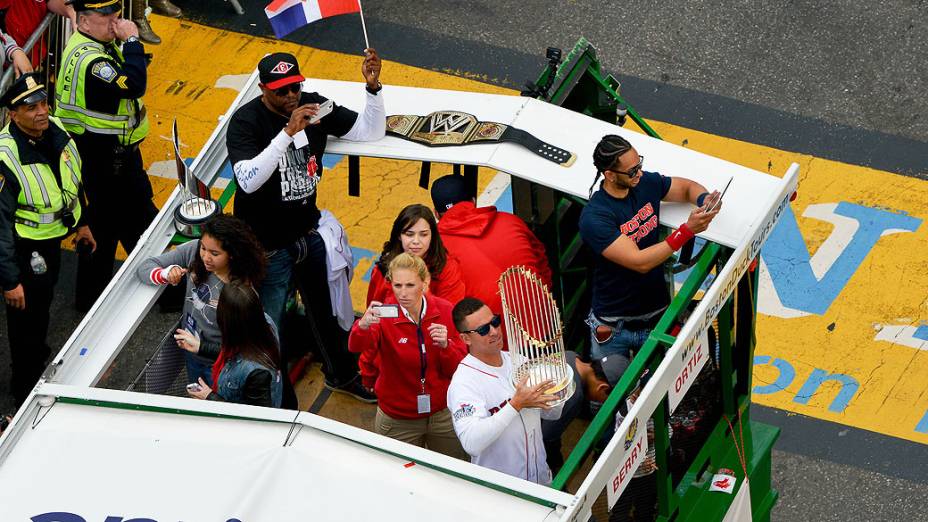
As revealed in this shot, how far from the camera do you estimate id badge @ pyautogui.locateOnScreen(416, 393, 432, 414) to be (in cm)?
641

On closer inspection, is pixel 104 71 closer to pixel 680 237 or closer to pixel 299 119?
pixel 299 119

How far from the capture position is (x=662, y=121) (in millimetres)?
10875

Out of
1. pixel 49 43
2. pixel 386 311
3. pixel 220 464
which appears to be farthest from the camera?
pixel 49 43

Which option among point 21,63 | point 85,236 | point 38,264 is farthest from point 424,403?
point 21,63

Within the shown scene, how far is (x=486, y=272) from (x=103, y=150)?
3438 mm

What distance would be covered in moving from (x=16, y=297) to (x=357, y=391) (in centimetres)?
224

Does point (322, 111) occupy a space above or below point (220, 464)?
above

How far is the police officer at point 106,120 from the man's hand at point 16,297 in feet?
3.65

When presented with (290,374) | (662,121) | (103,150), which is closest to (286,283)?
(290,374)

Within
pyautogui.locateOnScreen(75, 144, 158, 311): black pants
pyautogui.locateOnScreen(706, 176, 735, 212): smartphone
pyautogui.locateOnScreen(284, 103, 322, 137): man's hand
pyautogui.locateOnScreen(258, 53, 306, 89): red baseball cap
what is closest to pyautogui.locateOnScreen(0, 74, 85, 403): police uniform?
pyautogui.locateOnScreen(75, 144, 158, 311): black pants

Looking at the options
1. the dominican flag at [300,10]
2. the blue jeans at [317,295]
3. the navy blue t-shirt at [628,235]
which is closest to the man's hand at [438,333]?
the navy blue t-shirt at [628,235]

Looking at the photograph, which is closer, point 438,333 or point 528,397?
point 528,397

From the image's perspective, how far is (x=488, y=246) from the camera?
6793 millimetres

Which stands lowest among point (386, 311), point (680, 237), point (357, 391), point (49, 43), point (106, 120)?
point (49, 43)
